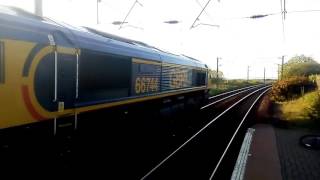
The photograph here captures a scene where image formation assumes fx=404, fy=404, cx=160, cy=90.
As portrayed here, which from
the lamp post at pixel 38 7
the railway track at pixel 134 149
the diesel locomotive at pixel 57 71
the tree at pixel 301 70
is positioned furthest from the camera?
the tree at pixel 301 70

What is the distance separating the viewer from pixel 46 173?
23.6ft

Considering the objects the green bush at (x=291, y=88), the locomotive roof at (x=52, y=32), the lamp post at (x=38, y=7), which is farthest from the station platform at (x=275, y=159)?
the green bush at (x=291, y=88)

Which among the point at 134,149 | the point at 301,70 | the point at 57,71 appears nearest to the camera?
the point at 57,71

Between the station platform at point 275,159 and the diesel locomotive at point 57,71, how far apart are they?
3981 millimetres

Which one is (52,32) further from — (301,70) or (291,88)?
(301,70)

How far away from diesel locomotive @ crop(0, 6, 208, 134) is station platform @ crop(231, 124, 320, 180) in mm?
3981

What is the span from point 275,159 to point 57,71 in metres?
8.76

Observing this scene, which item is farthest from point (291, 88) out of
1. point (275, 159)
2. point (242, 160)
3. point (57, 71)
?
point (57, 71)

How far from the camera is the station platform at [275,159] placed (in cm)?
1151

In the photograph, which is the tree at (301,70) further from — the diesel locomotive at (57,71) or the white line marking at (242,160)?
the diesel locomotive at (57,71)

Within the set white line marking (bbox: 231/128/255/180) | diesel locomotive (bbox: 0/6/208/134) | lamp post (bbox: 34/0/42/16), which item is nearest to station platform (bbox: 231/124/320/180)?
white line marking (bbox: 231/128/255/180)

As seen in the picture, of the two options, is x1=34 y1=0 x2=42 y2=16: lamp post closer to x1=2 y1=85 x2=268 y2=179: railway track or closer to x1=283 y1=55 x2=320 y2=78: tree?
x1=2 y1=85 x2=268 y2=179: railway track

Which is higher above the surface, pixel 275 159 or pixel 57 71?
pixel 57 71

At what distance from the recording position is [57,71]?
7.57 metres
